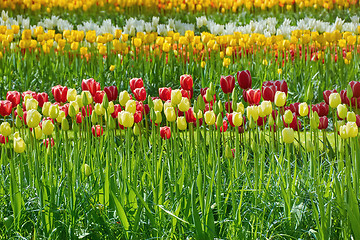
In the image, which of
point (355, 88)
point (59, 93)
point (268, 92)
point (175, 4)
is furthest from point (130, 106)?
point (175, 4)

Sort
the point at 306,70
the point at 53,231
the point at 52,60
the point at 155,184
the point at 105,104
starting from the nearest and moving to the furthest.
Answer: the point at 53,231
the point at 155,184
the point at 105,104
the point at 306,70
the point at 52,60

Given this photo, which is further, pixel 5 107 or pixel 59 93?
pixel 59 93

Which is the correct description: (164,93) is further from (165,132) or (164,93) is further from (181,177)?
(181,177)

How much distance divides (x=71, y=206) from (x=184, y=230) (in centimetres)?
57

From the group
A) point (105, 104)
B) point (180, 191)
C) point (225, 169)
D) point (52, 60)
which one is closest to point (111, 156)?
point (105, 104)

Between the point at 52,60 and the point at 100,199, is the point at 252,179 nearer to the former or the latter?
the point at 100,199

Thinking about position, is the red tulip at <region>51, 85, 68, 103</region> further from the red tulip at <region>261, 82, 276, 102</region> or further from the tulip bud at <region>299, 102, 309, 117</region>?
the tulip bud at <region>299, 102, 309, 117</region>

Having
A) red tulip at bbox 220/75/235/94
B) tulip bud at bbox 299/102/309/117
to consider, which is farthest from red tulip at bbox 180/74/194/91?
tulip bud at bbox 299/102/309/117

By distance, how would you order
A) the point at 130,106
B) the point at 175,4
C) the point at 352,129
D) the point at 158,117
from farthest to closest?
the point at 175,4 → the point at 158,117 → the point at 130,106 → the point at 352,129

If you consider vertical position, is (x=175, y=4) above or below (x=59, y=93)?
below

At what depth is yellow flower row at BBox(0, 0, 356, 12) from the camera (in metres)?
12.0

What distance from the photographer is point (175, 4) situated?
514 inches

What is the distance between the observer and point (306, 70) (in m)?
6.16

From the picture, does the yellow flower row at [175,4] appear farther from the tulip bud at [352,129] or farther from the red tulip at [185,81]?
the tulip bud at [352,129]
